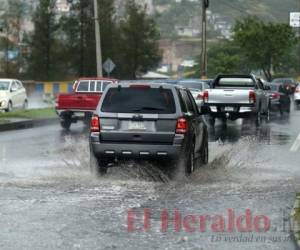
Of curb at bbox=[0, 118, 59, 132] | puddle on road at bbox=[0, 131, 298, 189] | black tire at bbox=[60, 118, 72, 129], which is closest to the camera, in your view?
puddle on road at bbox=[0, 131, 298, 189]

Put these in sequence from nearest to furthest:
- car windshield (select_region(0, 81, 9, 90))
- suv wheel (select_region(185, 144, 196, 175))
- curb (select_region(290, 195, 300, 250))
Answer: curb (select_region(290, 195, 300, 250)), suv wheel (select_region(185, 144, 196, 175)), car windshield (select_region(0, 81, 9, 90))

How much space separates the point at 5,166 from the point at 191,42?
418 feet

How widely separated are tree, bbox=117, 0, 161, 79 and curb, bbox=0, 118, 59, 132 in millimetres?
36549

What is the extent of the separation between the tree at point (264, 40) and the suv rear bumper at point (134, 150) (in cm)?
6261

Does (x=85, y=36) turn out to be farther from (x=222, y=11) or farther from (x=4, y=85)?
(x=222, y=11)

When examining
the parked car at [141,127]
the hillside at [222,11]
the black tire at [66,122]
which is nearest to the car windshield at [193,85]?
the black tire at [66,122]

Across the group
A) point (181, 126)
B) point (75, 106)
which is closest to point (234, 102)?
point (75, 106)

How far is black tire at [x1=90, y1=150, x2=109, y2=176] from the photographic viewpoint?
1334 cm

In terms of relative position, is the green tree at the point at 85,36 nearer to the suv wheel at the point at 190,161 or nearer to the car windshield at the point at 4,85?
the car windshield at the point at 4,85

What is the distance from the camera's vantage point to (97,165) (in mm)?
13414

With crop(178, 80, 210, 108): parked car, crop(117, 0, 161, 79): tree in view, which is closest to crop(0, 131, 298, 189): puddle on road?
crop(178, 80, 210, 108): parked car

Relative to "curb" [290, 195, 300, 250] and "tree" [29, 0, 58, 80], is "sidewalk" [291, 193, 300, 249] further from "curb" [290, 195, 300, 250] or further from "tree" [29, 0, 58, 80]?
"tree" [29, 0, 58, 80]

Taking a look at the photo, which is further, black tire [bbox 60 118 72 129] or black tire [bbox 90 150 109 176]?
black tire [bbox 60 118 72 129]

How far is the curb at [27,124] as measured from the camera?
86.1ft
